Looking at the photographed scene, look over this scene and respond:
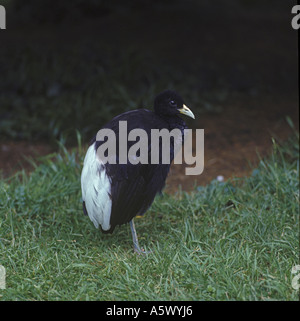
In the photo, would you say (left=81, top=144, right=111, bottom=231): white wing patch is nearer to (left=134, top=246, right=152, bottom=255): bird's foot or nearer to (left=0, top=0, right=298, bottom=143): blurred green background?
(left=134, top=246, right=152, bottom=255): bird's foot

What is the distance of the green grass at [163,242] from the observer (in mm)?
3023

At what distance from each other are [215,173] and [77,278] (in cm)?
196

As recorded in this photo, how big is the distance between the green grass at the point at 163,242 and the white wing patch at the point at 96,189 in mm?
275

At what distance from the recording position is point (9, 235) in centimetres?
360

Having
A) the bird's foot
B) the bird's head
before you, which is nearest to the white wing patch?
the bird's foot

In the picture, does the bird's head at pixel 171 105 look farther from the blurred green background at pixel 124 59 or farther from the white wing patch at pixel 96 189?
the blurred green background at pixel 124 59

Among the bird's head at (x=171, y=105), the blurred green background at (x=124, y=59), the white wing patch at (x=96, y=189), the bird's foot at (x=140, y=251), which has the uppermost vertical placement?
the blurred green background at (x=124, y=59)

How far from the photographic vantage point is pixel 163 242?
11.8 feet

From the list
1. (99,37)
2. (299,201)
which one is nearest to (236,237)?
(299,201)

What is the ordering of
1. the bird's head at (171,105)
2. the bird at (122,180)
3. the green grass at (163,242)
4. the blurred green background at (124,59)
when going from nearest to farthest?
the green grass at (163,242), the bird at (122,180), the bird's head at (171,105), the blurred green background at (124,59)

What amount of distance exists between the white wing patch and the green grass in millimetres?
275

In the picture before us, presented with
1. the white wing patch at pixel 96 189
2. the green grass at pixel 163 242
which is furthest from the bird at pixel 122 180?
the green grass at pixel 163 242

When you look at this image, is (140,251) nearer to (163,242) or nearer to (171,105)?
(163,242)

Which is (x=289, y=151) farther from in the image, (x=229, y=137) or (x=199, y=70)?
(x=199, y=70)
